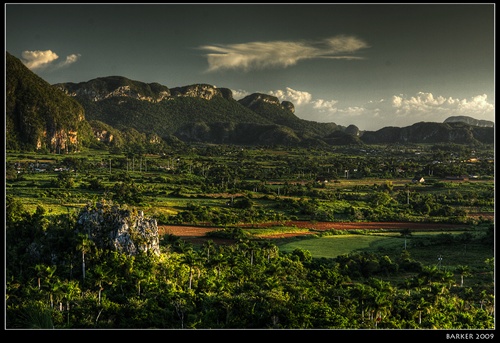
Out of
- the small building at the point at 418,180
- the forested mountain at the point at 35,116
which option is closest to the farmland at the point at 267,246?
the small building at the point at 418,180

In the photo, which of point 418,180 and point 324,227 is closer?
point 324,227

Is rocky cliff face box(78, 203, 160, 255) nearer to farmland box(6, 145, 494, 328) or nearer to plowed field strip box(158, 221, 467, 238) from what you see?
farmland box(6, 145, 494, 328)

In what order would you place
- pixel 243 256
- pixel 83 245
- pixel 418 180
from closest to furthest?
pixel 83 245 → pixel 243 256 → pixel 418 180

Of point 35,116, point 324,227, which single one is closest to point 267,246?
point 324,227

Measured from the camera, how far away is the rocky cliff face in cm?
2536

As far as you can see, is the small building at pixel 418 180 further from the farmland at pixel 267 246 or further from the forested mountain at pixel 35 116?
the forested mountain at pixel 35 116

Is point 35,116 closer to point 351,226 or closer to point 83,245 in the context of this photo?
point 351,226

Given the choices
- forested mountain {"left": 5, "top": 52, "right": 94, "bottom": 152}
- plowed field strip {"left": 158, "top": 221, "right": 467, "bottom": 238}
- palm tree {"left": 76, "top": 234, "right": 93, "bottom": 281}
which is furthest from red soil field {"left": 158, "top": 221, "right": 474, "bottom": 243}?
forested mountain {"left": 5, "top": 52, "right": 94, "bottom": 152}

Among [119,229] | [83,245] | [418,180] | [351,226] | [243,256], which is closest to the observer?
[83,245]

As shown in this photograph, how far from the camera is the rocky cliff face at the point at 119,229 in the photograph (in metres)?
25.4

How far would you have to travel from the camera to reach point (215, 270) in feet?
87.7

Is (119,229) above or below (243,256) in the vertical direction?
above

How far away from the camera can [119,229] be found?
25500 millimetres
